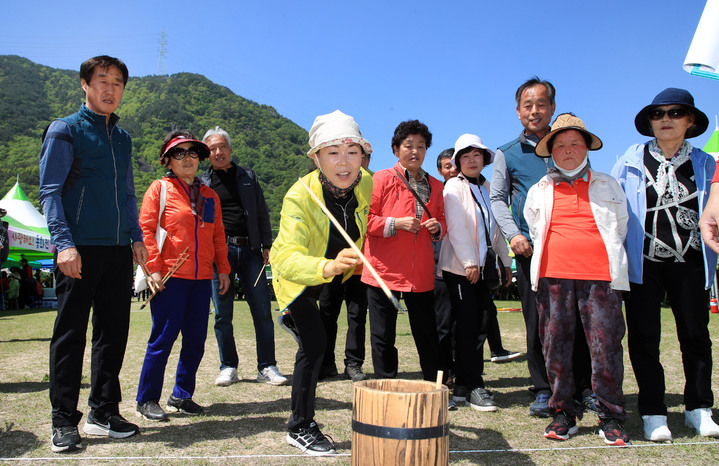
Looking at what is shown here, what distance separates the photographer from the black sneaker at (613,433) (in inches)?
132

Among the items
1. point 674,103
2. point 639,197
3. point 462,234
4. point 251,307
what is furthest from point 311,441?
point 674,103

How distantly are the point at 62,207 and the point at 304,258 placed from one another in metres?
1.65

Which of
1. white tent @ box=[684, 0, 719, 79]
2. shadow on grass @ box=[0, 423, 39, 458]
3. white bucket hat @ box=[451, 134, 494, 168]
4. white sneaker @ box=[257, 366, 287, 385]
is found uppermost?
white tent @ box=[684, 0, 719, 79]

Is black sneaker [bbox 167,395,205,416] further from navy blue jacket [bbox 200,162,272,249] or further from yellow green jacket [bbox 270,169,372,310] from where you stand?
navy blue jacket [bbox 200,162,272,249]

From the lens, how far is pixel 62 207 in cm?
340

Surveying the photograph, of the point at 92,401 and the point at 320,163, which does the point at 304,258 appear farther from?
the point at 92,401

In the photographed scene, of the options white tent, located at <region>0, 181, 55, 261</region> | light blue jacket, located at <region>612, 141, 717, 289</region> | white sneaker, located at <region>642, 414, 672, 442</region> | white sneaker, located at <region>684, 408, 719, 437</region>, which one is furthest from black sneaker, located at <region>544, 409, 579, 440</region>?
white tent, located at <region>0, 181, 55, 261</region>

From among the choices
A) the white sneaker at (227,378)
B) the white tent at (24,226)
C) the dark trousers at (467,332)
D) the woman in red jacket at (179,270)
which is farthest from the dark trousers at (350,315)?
the white tent at (24,226)

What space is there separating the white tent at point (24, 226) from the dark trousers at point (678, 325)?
17604 millimetres

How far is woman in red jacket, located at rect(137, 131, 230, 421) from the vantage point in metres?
4.06

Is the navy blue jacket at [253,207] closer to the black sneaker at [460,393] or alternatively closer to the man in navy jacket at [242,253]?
the man in navy jacket at [242,253]

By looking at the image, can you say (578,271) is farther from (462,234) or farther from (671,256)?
(462,234)

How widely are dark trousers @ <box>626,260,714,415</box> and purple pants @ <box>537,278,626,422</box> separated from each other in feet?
0.77

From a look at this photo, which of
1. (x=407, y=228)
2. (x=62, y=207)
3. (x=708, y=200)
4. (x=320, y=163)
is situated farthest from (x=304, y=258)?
(x=708, y=200)
